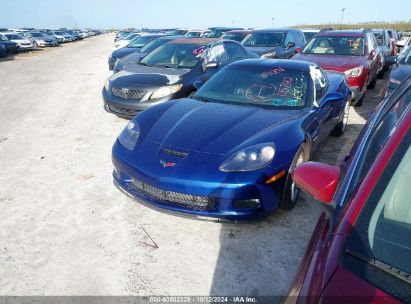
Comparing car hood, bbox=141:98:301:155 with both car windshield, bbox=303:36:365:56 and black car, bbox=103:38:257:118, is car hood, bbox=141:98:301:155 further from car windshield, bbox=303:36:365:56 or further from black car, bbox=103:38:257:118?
car windshield, bbox=303:36:365:56

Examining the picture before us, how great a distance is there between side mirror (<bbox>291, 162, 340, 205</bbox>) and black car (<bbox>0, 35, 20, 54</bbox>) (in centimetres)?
2697

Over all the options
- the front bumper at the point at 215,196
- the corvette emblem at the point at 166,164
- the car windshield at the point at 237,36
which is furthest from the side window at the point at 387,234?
the car windshield at the point at 237,36

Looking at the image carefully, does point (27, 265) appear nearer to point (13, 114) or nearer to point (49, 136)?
point (49, 136)

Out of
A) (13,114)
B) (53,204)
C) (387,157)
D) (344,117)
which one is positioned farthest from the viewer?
(13,114)

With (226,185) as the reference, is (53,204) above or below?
below

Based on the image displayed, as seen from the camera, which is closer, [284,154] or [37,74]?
[284,154]

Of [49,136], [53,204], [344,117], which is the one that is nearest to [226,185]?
[53,204]

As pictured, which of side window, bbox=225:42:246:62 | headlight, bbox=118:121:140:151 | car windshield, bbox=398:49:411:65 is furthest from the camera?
side window, bbox=225:42:246:62

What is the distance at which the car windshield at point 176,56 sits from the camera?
6.80 m

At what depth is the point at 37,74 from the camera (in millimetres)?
13383

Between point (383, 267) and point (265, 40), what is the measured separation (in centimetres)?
1050

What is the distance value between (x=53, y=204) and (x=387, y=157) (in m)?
3.18

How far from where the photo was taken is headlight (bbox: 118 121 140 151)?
328 centimetres

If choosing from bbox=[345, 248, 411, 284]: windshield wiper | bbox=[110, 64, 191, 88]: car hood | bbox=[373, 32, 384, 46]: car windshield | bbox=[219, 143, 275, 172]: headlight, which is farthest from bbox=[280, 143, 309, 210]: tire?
bbox=[373, 32, 384, 46]: car windshield
